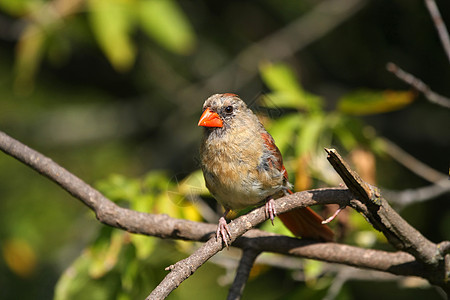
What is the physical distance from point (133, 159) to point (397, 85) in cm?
287

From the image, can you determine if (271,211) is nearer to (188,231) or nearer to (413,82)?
(188,231)

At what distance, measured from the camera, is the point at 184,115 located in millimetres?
6461

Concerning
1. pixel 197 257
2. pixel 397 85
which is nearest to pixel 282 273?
pixel 397 85

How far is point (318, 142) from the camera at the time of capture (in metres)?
3.43

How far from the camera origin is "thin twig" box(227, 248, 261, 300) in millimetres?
2555

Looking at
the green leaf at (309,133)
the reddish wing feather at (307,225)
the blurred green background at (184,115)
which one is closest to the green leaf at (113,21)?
the blurred green background at (184,115)

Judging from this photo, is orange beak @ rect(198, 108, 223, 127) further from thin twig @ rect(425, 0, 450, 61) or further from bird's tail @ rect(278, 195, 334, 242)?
thin twig @ rect(425, 0, 450, 61)

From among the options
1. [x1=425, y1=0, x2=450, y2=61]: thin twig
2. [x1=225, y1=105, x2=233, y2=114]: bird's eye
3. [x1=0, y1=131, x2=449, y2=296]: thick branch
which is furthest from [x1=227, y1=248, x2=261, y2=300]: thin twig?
[x1=425, y1=0, x2=450, y2=61]: thin twig

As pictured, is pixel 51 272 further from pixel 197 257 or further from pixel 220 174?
pixel 197 257

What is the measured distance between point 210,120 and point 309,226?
72cm

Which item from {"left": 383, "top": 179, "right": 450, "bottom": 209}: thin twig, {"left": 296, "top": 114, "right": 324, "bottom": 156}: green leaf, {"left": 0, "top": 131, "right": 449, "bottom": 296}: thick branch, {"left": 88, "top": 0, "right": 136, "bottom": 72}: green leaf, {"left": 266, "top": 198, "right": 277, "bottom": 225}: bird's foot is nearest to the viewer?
{"left": 266, "top": 198, "right": 277, "bottom": 225}: bird's foot

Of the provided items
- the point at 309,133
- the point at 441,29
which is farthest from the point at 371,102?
the point at 441,29

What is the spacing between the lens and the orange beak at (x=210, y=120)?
2.91 meters

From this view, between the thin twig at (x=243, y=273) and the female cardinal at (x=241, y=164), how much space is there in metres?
0.27
